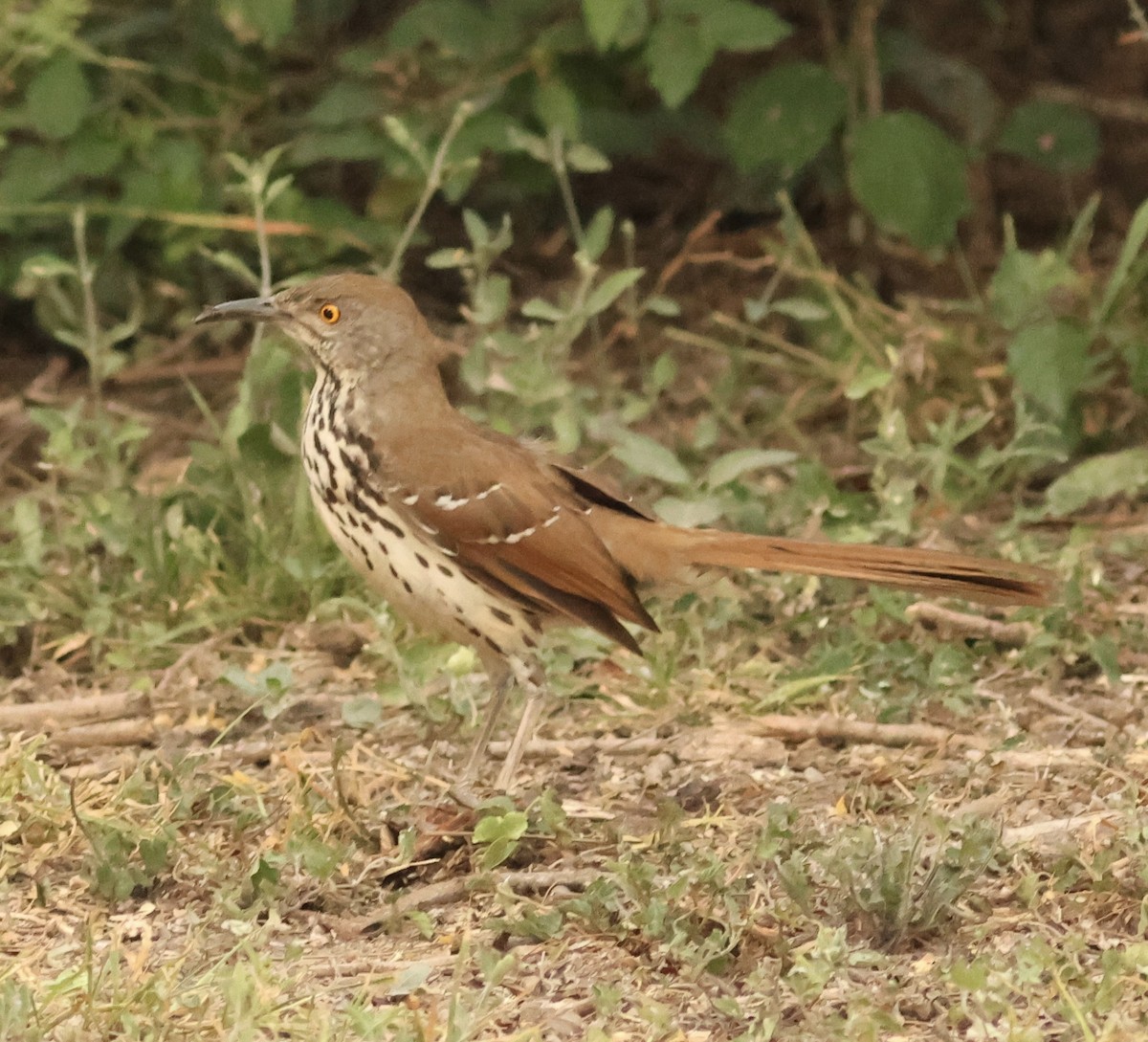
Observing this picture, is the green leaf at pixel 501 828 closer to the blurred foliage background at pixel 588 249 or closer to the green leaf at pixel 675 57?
the blurred foliage background at pixel 588 249

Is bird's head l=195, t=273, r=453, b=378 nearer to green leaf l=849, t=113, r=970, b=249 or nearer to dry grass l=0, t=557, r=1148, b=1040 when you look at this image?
dry grass l=0, t=557, r=1148, b=1040

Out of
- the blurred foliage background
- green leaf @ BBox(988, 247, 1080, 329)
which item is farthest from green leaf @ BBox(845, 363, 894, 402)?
green leaf @ BBox(988, 247, 1080, 329)

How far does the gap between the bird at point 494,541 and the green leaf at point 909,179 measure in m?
1.86

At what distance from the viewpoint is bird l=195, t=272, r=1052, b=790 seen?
119 inches

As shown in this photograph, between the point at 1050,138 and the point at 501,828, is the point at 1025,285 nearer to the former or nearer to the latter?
the point at 1050,138

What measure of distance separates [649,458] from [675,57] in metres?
1.09

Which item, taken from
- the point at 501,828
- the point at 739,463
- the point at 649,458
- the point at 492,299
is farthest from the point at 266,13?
the point at 501,828

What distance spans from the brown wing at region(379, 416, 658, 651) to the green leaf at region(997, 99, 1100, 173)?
275cm

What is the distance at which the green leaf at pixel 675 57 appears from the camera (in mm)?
4434

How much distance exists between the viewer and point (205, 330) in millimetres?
5496

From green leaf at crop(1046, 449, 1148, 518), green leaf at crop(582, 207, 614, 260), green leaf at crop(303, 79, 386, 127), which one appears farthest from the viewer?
green leaf at crop(303, 79, 386, 127)

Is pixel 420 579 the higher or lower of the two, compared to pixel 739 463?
higher

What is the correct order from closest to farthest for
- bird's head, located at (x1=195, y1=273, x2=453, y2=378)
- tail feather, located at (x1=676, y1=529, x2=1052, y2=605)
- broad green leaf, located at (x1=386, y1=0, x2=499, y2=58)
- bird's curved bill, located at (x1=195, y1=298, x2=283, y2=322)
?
tail feather, located at (x1=676, y1=529, x2=1052, y2=605), bird's head, located at (x1=195, y1=273, x2=453, y2=378), bird's curved bill, located at (x1=195, y1=298, x2=283, y2=322), broad green leaf, located at (x1=386, y1=0, x2=499, y2=58)

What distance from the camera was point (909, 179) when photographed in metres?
4.82
